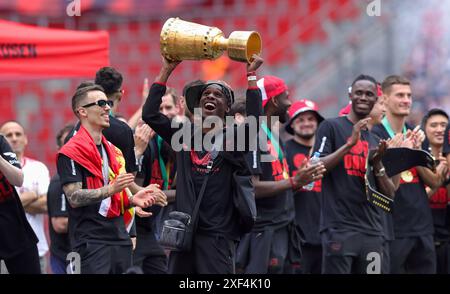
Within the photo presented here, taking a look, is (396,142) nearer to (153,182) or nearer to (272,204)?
(272,204)

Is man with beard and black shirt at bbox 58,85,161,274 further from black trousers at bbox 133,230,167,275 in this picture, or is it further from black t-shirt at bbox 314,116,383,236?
black t-shirt at bbox 314,116,383,236

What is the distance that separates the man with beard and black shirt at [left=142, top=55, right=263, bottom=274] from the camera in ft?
26.6

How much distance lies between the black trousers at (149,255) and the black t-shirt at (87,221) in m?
1.25

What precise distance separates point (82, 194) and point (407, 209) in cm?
386

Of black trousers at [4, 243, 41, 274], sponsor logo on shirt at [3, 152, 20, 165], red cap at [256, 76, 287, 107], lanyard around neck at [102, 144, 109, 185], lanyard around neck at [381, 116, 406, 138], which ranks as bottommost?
black trousers at [4, 243, 41, 274]

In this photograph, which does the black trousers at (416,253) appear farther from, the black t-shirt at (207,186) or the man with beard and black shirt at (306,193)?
the black t-shirt at (207,186)

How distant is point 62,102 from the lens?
1431cm

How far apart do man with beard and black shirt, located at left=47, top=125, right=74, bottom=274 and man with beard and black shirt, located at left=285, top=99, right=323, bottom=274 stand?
223 cm

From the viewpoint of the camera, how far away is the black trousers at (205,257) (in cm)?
812

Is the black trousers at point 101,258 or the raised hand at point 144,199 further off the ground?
the raised hand at point 144,199

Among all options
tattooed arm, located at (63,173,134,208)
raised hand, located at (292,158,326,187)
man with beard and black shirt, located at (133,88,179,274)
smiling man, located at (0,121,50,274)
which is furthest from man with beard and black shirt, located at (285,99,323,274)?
tattooed arm, located at (63,173,134,208)

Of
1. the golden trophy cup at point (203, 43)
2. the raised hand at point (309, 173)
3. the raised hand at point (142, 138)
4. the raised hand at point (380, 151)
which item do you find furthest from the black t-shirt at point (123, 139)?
the raised hand at point (380, 151)
